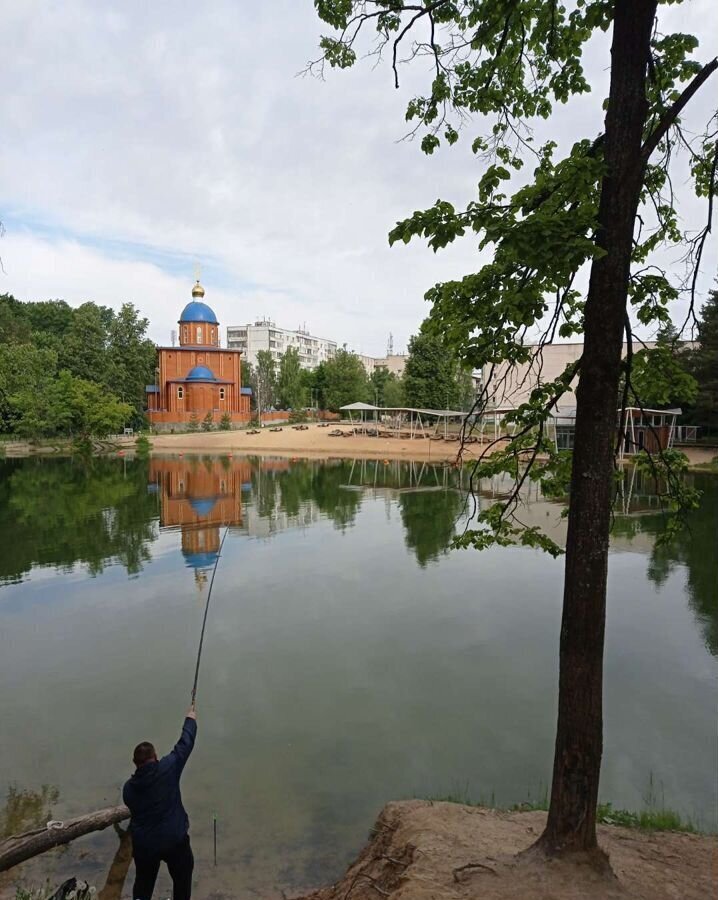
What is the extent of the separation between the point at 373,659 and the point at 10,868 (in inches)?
209

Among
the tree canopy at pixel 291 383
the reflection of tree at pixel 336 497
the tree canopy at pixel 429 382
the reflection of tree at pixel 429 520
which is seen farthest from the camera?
the tree canopy at pixel 291 383

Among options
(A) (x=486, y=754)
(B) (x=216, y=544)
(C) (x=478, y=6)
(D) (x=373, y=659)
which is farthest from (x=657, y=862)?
(B) (x=216, y=544)

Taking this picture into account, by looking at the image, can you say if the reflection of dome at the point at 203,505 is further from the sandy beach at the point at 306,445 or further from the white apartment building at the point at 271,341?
the white apartment building at the point at 271,341

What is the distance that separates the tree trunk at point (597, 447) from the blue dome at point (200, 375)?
61.5 m

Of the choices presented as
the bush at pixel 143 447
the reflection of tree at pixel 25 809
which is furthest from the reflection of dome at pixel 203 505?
the bush at pixel 143 447

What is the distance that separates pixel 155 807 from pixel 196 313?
212 ft

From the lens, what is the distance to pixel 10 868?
4625 mm

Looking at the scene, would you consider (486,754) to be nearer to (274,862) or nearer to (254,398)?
(274,862)

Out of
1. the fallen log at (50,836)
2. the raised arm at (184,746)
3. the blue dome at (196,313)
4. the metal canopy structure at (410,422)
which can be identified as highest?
the blue dome at (196,313)

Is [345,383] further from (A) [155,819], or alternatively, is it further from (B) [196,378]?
(A) [155,819]

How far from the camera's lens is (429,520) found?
21.3m

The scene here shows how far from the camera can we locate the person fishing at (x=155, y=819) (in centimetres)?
368

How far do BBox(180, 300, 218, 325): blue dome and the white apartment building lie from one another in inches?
1886

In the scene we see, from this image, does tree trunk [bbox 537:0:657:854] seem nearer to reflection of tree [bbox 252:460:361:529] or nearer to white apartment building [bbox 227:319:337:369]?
reflection of tree [bbox 252:460:361:529]
